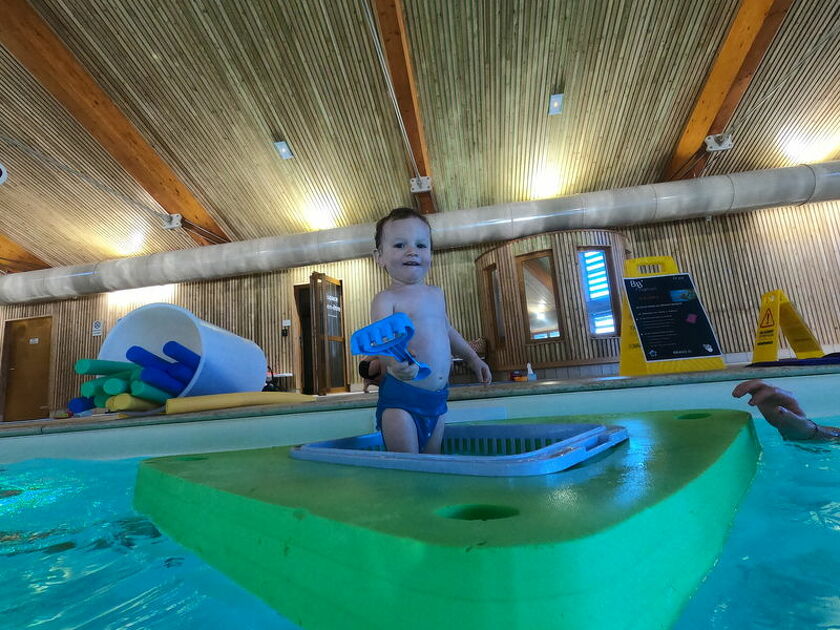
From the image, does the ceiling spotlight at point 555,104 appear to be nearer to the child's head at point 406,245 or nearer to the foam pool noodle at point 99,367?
the child's head at point 406,245

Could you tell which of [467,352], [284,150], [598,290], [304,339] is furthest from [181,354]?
[304,339]

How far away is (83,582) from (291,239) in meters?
8.19

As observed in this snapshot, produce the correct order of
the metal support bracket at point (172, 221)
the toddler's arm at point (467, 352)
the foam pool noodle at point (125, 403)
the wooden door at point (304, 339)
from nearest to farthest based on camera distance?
the toddler's arm at point (467, 352) < the foam pool noodle at point (125, 403) < the metal support bracket at point (172, 221) < the wooden door at point (304, 339)

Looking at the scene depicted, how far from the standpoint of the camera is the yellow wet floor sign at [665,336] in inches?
146

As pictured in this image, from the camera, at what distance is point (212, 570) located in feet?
2.87

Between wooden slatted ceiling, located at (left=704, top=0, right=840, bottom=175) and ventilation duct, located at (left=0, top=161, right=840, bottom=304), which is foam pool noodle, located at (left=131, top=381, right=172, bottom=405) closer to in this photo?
ventilation duct, located at (left=0, top=161, right=840, bottom=304)

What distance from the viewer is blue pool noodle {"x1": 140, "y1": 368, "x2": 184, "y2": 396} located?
3.72m

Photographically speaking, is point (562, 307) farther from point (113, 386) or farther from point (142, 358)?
point (113, 386)

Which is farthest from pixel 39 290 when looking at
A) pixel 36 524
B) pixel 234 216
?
pixel 36 524

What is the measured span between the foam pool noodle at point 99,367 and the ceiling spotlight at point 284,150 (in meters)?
4.93

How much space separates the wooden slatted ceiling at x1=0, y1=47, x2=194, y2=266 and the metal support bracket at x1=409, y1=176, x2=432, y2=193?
4.95 meters

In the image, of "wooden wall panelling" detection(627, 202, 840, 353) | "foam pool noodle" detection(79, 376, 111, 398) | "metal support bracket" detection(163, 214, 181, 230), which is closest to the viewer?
"foam pool noodle" detection(79, 376, 111, 398)

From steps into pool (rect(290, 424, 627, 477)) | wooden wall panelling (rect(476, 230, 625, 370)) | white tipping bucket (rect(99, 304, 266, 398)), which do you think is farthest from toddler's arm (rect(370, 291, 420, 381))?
wooden wall panelling (rect(476, 230, 625, 370))

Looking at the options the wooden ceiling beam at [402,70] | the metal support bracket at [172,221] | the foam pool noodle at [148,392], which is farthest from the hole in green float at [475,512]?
the metal support bracket at [172,221]
